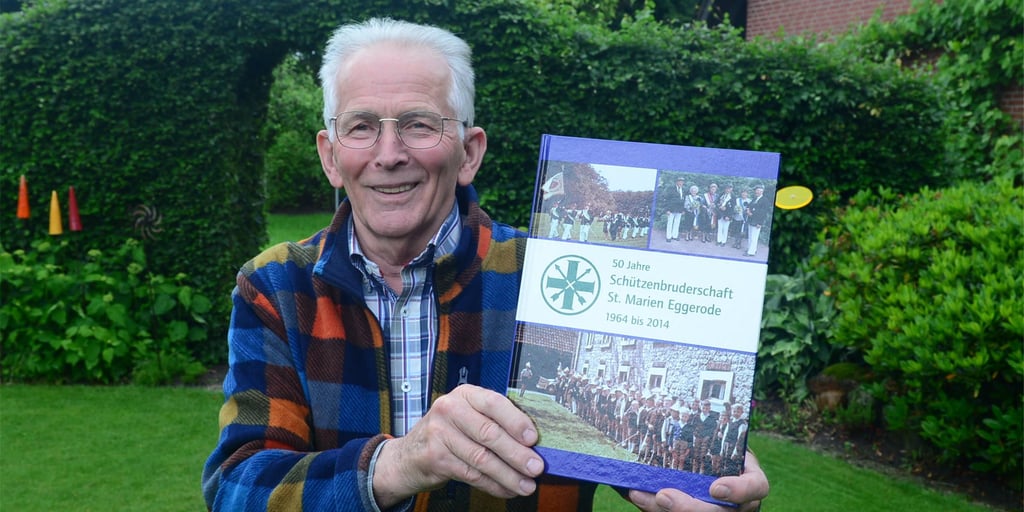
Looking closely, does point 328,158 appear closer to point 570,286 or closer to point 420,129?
point 420,129

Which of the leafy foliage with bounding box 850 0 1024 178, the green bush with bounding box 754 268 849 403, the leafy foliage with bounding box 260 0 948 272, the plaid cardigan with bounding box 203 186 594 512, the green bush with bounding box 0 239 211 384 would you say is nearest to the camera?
the plaid cardigan with bounding box 203 186 594 512

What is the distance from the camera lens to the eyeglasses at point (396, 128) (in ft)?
5.54

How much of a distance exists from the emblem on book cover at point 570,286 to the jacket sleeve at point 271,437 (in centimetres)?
42

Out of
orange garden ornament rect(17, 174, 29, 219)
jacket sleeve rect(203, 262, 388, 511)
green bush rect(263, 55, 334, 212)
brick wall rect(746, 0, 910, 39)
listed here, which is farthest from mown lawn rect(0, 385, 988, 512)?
green bush rect(263, 55, 334, 212)

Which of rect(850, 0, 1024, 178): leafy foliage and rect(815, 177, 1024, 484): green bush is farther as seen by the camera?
rect(850, 0, 1024, 178): leafy foliage

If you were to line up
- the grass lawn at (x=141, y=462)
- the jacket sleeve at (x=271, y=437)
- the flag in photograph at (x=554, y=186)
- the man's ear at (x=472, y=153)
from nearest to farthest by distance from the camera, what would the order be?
1. the flag in photograph at (x=554, y=186)
2. the jacket sleeve at (x=271, y=437)
3. the man's ear at (x=472, y=153)
4. the grass lawn at (x=141, y=462)

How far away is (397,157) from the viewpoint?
1.70 metres

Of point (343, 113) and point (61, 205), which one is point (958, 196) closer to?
point (343, 113)

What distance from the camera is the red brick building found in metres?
11.1

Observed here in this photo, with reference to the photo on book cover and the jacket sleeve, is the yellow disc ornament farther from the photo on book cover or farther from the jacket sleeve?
the jacket sleeve

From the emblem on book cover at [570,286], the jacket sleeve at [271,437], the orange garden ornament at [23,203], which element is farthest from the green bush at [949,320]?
the orange garden ornament at [23,203]

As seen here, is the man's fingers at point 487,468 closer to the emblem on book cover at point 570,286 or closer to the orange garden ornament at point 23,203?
the emblem on book cover at point 570,286

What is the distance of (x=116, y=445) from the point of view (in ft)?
16.1

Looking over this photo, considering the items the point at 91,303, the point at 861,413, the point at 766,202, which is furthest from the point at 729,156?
the point at 91,303
